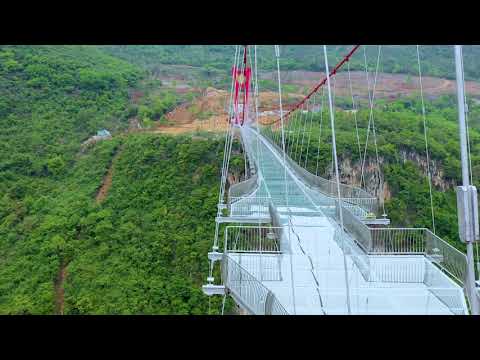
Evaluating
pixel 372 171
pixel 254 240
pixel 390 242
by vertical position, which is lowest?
pixel 254 240

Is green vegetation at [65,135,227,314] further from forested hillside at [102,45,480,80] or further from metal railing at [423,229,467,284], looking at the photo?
forested hillside at [102,45,480,80]

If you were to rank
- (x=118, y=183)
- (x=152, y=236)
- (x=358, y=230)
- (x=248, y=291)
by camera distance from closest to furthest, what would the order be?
1. (x=248, y=291)
2. (x=358, y=230)
3. (x=152, y=236)
4. (x=118, y=183)

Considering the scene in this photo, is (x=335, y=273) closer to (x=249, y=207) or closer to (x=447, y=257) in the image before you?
(x=447, y=257)

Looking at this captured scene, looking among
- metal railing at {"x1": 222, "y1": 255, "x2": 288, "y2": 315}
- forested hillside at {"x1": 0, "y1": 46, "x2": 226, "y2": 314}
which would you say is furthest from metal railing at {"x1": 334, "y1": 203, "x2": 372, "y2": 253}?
forested hillside at {"x1": 0, "y1": 46, "x2": 226, "y2": 314}

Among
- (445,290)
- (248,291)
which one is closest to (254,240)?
(248,291)

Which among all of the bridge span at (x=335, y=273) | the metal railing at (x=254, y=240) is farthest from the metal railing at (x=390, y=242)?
the metal railing at (x=254, y=240)

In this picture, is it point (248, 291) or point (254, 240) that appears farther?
point (254, 240)

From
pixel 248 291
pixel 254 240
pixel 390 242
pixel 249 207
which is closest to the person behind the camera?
pixel 248 291
